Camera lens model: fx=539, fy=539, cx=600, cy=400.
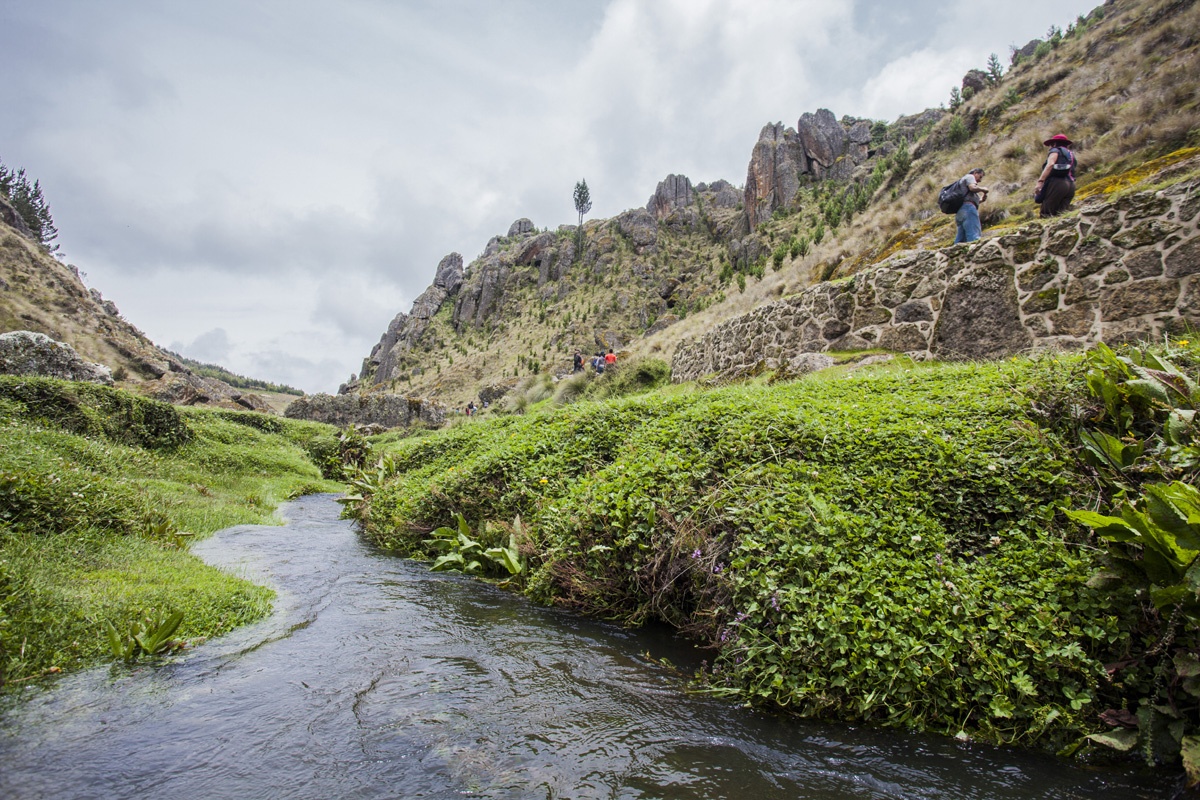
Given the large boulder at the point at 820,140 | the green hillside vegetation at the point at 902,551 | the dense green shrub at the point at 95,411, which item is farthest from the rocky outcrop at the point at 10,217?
the large boulder at the point at 820,140

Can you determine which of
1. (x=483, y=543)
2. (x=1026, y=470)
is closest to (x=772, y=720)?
(x=1026, y=470)

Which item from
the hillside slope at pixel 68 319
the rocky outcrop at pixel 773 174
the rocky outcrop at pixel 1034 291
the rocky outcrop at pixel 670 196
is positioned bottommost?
the rocky outcrop at pixel 1034 291

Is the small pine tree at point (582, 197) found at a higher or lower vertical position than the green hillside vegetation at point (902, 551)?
higher

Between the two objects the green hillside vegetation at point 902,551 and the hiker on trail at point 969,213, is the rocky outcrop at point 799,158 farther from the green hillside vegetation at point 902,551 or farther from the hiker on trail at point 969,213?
the green hillside vegetation at point 902,551

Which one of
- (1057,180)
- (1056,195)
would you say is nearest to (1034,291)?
(1056,195)

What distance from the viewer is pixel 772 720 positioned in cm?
344

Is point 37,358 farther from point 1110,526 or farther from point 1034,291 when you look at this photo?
point 1034,291

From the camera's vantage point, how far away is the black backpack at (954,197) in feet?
37.3

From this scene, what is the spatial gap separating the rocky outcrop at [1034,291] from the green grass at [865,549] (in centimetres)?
340

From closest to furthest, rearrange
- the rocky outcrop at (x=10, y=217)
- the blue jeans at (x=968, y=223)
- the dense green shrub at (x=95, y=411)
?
the dense green shrub at (x=95, y=411), the blue jeans at (x=968, y=223), the rocky outcrop at (x=10, y=217)

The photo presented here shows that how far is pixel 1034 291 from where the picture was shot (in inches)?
350

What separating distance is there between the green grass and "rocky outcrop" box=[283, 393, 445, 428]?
3048cm

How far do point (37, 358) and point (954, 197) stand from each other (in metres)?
24.9

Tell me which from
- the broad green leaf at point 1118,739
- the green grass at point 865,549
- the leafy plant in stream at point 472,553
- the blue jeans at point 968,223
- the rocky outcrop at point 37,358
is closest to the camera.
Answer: the broad green leaf at point 1118,739
